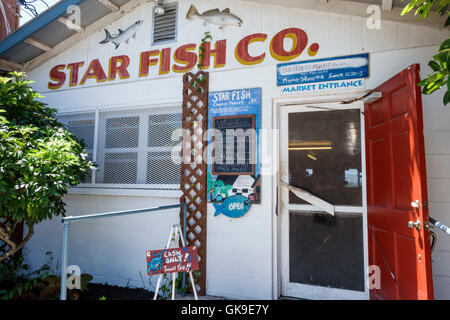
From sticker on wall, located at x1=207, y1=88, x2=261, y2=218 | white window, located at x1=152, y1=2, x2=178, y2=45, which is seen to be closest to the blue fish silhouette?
sticker on wall, located at x1=207, y1=88, x2=261, y2=218

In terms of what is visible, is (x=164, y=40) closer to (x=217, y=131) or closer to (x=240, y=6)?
(x=240, y=6)

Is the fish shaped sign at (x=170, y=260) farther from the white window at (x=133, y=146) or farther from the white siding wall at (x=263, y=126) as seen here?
the white window at (x=133, y=146)

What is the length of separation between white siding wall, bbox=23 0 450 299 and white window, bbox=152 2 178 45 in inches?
4.4

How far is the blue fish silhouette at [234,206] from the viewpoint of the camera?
133 inches

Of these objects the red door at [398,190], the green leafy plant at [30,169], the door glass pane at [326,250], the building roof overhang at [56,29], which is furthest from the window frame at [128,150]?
the red door at [398,190]

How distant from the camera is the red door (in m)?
2.23

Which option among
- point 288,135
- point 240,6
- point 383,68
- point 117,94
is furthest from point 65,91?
point 383,68

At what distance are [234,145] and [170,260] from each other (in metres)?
1.48

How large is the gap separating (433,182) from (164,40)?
11.7ft

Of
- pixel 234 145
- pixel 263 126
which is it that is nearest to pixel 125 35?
pixel 234 145

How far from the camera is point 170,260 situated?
2.67 meters

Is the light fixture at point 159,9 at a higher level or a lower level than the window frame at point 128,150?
higher

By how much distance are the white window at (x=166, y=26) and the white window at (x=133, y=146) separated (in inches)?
37.5

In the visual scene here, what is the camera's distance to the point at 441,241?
2.72m
